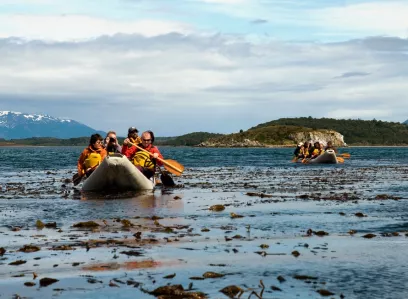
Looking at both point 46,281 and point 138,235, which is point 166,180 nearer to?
point 138,235

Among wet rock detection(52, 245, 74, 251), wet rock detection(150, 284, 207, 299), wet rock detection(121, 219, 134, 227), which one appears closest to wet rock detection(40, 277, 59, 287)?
wet rock detection(150, 284, 207, 299)

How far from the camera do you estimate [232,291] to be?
881 centimetres

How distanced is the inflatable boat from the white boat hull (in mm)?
34707

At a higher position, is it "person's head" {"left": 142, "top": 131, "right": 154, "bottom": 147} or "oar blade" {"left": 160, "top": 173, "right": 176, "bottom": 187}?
"person's head" {"left": 142, "top": 131, "right": 154, "bottom": 147}

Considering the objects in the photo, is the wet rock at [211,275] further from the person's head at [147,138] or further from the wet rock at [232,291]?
the person's head at [147,138]

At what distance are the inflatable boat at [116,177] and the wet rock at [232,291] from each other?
16556 mm

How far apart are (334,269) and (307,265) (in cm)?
49

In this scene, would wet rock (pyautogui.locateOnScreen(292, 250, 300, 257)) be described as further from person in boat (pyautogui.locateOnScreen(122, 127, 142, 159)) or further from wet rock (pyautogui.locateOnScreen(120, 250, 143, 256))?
person in boat (pyautogui.locateOnScreen(122, 127, 142, 159))

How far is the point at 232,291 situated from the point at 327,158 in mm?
51716

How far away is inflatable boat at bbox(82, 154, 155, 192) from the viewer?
25141 millimetres

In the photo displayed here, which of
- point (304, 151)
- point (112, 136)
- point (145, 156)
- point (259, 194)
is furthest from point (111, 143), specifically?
point (304, 151)

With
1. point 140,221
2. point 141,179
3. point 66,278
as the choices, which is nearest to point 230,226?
point 140,221

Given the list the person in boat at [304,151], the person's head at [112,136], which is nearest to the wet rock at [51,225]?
the person's head at [112,136]

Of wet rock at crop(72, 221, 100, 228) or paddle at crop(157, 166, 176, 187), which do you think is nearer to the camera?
wet rock at crop(72, 221, 100, 228)
